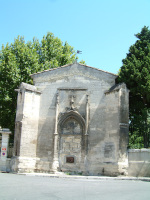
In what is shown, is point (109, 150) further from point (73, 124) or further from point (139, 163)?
point (73, 124)

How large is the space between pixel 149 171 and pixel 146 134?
3.17 m

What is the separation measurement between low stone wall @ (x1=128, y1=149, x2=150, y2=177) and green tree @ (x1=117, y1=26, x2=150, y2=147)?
7.81 ft

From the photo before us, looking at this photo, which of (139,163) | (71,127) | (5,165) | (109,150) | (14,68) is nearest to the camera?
(139,163)

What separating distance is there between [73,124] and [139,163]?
4745mm

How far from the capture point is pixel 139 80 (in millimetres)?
17203

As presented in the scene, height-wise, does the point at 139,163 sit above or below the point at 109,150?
below

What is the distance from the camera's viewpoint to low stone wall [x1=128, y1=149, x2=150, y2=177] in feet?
48.1

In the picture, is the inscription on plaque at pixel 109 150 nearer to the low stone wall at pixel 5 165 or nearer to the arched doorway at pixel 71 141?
the arched doorway at pixel 71 141

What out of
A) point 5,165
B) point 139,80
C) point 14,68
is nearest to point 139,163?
point 139,80

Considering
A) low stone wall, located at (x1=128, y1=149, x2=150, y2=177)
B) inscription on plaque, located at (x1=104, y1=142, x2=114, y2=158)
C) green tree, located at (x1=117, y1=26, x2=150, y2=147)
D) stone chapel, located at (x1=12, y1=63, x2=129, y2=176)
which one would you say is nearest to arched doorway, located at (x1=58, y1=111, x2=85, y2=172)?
stone chapel, located at (x1=12, y1=63, x2=129, y2=176)

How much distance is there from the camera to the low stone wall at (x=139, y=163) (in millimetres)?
14672

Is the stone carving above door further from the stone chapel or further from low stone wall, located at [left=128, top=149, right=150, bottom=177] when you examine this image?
low stone wall, located at [left=128, top=149, right=150, bottom=177]

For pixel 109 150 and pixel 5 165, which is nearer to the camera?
pixel 109 150

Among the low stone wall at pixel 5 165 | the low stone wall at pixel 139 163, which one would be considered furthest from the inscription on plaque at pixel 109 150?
the low stone wall at pixel 5 165
